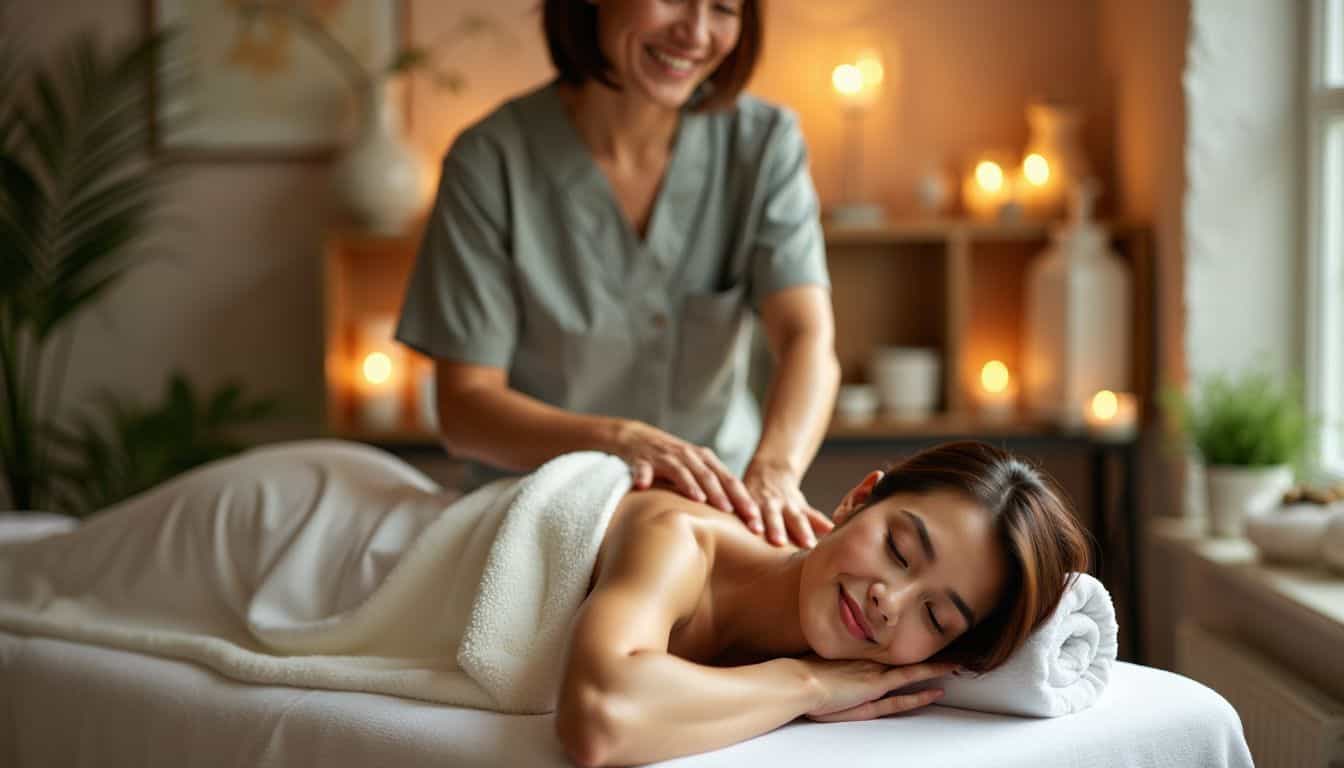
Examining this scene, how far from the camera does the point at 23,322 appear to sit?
3369mm

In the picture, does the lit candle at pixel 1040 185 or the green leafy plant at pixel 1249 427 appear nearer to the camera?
the green leafy plant at pixel 1249 427

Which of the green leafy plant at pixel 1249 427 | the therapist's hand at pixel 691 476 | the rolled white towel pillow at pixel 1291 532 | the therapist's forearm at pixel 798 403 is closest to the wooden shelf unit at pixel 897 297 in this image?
the green leafy plant at pixel 1249 427

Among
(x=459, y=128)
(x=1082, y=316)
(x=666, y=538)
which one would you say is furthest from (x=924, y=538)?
(x=459, y=128)

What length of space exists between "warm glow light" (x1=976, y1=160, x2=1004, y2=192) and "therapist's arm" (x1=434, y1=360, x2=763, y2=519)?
193 centimetres

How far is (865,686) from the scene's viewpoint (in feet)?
4.51

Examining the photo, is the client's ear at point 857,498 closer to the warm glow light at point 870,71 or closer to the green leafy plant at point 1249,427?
the green leafy plant at point 1249,427

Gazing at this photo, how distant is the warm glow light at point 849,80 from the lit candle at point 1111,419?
107 cm

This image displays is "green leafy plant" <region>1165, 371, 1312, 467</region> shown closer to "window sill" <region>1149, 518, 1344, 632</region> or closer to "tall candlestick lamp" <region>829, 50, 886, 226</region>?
"window sill" <region>1149, 518, 1344, 632</region>

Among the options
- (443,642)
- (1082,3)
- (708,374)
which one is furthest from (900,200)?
(443,642)

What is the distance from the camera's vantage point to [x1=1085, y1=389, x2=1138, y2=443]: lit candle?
122 inches

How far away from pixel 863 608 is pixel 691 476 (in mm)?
369

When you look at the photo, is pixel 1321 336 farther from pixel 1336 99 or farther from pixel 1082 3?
pixel 1082 3

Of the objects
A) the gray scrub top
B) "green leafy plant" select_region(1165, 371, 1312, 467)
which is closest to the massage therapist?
the gray scrub top

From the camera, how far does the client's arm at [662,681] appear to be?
122 centimetres
